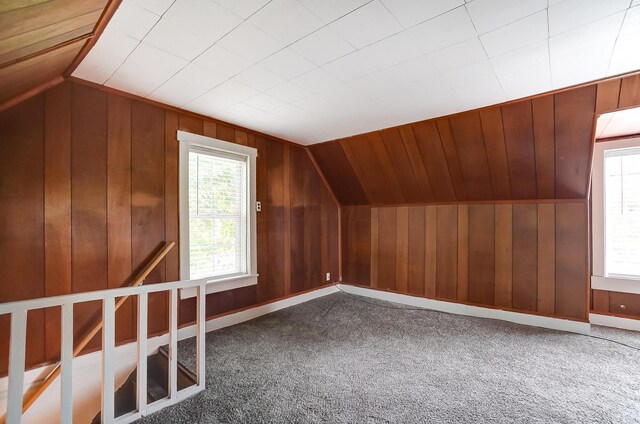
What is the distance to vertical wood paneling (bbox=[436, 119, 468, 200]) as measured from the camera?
10.1 ft

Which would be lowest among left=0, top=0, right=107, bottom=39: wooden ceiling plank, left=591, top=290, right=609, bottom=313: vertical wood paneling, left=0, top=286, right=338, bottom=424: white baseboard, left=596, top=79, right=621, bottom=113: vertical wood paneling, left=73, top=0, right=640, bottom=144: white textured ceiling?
left=0, top=286, right=338, bottom=424: white baseboard

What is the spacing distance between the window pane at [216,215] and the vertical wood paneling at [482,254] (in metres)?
2.83

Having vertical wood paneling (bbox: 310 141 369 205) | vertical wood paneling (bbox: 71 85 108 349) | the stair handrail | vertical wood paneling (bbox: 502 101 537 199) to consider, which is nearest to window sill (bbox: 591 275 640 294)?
vertical wood paneling (bbox: 502 101 537 199)

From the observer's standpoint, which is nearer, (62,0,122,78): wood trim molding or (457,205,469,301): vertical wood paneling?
(62,0,122,78): wood trim molding

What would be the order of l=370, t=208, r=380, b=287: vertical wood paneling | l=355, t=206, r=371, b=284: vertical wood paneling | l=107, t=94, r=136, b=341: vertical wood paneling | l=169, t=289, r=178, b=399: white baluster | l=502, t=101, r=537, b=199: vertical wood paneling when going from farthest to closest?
l=355, t=206, r=371, b=284: vertical wood paneling
l=370, t=208, r=380, b=287: vertical wood paneling
l=502, t=101, r=537, b=199: vertical wood paneling
l=107, t=94, r=136, b=341: vertical wood paneling
l=169, t=289, r=178, b=399: white baluster

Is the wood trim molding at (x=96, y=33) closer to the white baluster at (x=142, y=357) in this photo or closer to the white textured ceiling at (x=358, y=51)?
the white textured ceiling at (x=358, y=51)

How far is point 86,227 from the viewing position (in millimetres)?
2271

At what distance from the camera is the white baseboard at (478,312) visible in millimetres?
2995

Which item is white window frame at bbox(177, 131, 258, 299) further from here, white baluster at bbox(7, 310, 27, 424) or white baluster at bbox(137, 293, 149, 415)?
white baluster at bbox(7, 310, 27, 424)

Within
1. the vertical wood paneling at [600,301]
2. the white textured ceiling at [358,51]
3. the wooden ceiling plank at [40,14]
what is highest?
the white textured ceiling at [358,51]

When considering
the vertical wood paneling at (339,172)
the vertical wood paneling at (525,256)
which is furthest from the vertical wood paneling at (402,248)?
the vertical wood paneling at (525,256)

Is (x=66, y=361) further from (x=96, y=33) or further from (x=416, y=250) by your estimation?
(x=416, y=250)

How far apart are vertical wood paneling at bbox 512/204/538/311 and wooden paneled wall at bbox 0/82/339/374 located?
3.26 metres

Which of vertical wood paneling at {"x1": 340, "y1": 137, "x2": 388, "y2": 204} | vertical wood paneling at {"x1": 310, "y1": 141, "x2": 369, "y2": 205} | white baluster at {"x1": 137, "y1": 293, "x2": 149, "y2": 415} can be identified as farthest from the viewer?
vertical wood paneling at {"x1": 310, "y1": 141, "x2": 369, "y2": 205}
